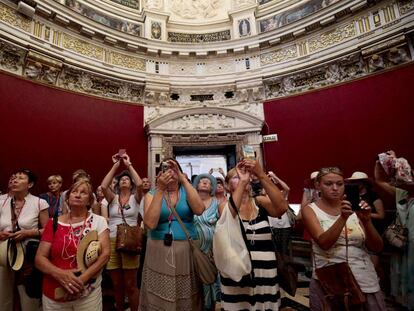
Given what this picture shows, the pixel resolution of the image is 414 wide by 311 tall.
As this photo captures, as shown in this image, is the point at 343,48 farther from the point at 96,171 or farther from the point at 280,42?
the point at 96,171

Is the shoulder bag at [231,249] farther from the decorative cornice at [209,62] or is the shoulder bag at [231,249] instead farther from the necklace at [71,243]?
the decorative cornice at [209,62]

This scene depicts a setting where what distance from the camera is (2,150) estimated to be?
16.6 feet

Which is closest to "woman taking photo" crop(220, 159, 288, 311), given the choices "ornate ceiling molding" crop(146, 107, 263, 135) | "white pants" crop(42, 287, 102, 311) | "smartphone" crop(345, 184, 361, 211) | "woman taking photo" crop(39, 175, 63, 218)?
"smartphone" crop(345, 184, 361, 211)

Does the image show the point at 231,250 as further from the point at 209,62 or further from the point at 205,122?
the point at 209,62

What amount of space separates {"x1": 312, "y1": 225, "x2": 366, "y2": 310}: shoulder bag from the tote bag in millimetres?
510

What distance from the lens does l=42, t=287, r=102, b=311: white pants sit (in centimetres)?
149

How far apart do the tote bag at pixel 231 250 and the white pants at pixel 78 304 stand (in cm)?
97

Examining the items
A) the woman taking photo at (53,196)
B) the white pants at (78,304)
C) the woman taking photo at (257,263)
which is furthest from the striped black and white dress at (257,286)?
the woman taking photo at (53,196)

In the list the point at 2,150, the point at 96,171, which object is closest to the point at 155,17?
the point at 96,171

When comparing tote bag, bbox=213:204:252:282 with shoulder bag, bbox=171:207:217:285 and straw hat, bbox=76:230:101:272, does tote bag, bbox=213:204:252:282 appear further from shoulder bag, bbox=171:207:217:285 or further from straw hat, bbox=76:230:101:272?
straw hat, bbox=76:230:101:272

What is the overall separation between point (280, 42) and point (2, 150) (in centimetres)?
866

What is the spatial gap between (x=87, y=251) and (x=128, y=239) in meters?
0.87

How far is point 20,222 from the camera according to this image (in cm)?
215

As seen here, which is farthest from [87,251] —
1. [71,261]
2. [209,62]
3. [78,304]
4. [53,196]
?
[209,62]
